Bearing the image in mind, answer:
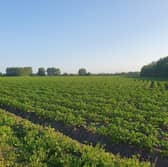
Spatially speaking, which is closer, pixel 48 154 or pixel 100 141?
pixel 48 154

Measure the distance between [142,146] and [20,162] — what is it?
4.13m

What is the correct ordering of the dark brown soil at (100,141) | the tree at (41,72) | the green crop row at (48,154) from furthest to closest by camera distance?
1. the tree at (41,72)
2. the dark brown soil at (100,141)
3. the green crop row at (48,154)

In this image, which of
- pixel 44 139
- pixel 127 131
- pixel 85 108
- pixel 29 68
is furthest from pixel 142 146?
pixel 29 68

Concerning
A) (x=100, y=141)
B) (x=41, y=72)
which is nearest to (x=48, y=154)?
(x=100, y=141)

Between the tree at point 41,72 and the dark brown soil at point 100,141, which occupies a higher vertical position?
the tree at point 41,72

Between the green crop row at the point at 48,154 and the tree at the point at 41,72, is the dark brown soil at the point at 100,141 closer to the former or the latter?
the green crop row at the point at 48,154

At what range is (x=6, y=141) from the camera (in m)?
8.23

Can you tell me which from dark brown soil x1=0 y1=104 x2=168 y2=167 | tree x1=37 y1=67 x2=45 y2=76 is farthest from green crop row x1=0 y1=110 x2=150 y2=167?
tree x1=37 y1=67 x2=45 y2=76

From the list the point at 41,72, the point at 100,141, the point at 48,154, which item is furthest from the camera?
the point at 41,72

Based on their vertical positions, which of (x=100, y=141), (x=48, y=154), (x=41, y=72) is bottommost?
(x=100, y=141)

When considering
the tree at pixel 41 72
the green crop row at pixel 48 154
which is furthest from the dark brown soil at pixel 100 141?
the tree at pixel 41 72

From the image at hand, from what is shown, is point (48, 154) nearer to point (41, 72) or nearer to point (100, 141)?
point (100, 141)

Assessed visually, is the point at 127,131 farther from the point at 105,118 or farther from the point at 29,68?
the point at 29,68

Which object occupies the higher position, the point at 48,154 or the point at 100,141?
the point at 48,154
